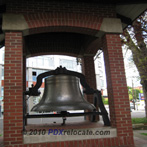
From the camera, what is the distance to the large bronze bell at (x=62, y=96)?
3880 mm

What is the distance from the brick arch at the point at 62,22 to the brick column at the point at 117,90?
1.55 ft

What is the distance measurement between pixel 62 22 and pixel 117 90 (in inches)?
80.3

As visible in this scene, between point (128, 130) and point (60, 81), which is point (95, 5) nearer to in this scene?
point (60, 81)

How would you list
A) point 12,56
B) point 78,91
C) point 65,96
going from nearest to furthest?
1. point 12,56
2. point 65,96
3. point 78,91

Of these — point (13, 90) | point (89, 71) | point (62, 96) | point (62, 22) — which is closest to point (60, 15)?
point (62, 22)

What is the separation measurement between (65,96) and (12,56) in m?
1.48

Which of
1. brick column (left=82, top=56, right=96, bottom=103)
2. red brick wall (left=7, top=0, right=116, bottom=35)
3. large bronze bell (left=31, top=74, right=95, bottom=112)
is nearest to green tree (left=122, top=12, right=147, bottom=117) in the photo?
brick column (left=82, top=56, right=96, bottom=103)

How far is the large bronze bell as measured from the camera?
3.88 m

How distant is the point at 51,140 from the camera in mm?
3689

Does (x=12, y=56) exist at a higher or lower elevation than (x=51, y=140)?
higher

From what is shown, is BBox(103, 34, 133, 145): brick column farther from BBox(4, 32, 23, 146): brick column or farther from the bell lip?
BBox(4, 32, 23, 146): brick column

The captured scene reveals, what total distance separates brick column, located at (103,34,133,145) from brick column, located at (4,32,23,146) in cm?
203

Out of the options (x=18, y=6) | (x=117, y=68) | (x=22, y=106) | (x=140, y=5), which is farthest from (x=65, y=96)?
(x=140, y=5)

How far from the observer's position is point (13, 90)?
378cm
